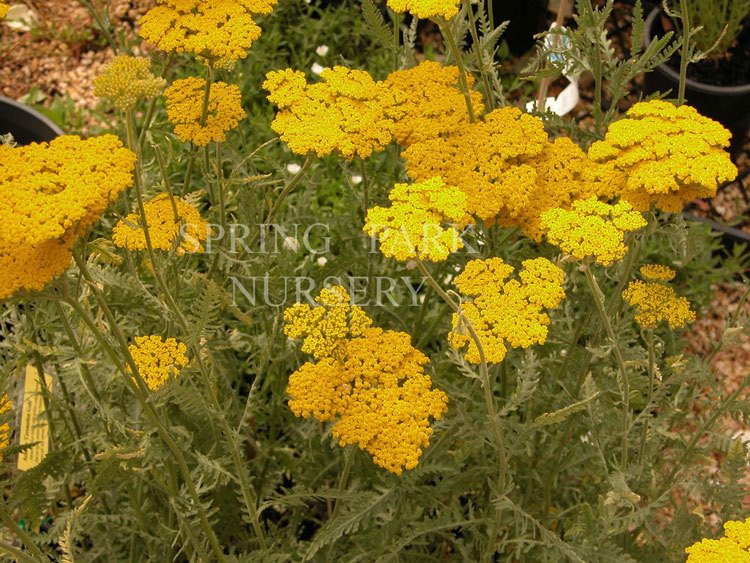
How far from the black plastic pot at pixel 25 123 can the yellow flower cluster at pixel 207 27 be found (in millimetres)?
2113

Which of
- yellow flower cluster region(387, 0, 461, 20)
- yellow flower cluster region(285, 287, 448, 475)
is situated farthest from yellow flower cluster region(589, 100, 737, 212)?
yellow flower cluster region(285, 287, 448, 475)

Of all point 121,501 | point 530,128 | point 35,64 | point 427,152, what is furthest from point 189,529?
point 35,64

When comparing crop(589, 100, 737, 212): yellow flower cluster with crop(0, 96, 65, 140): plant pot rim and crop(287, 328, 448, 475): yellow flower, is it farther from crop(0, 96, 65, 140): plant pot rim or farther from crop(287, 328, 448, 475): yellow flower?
crop(0, 96, 65, 140): plant pot rim

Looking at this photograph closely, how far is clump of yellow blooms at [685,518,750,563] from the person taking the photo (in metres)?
1.70

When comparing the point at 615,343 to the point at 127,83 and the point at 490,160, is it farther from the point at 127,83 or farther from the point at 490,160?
the point at 127,83

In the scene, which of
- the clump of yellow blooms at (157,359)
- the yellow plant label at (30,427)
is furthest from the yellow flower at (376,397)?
the yellow plant label at (30,427)

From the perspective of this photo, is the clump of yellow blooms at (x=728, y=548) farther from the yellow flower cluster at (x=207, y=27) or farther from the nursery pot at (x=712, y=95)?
the nursery pot at (x=712, y=95)

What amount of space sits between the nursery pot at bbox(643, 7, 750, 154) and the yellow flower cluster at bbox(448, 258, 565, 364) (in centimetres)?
262

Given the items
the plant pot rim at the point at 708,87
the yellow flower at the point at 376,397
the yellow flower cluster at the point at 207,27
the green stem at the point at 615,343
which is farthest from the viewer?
the plant pot rim at the point at 708,87

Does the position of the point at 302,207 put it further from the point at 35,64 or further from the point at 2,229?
the point at 35,64

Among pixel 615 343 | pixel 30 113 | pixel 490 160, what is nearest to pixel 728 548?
pixel 615 343

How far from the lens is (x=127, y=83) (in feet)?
5.92

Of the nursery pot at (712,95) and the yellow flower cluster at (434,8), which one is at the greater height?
the yellow flower cluster at (434,8)

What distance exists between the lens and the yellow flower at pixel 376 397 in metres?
1.93
